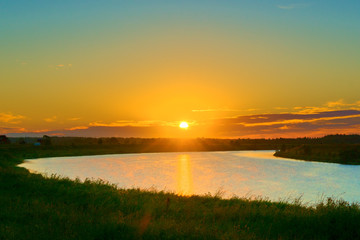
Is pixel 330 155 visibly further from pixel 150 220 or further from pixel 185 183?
pixel 150 220

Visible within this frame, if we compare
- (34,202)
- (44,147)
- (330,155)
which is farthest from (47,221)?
(44,147)

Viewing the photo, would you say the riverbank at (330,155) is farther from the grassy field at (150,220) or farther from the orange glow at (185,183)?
the grassy field at (150,220)

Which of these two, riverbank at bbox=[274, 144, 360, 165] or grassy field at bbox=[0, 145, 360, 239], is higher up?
grassy field at bbox=[0, 145, 360, 239]

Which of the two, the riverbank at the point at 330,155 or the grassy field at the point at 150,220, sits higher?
the grassy field at the point at 150,220

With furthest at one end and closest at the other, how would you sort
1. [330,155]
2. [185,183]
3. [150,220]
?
[330,155], [185,183], [150,220]

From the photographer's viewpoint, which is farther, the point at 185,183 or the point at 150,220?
the point at 185,183

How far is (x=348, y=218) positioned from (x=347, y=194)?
27181mm

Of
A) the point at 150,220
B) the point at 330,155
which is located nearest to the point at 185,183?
the point at 150,220

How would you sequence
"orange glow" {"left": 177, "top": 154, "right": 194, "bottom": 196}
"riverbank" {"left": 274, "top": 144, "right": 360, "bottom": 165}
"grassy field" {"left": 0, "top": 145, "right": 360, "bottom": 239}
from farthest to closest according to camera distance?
"riverbank" {"left": 274, "top": 144, "right": 360, "bottom": 165} → "orange glow" {"left": 177, "top": 154, "right": 194, "bottom": 196} → "grassy field" {"left": 0, "top": 145, "right": 360, "bottom": 239}

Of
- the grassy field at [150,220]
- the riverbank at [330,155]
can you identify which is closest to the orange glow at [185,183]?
the grassy field at [150,220]

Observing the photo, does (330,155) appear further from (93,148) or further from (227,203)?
(93,148)

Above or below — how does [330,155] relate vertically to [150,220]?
below

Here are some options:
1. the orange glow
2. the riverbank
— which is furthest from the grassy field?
the riverbank

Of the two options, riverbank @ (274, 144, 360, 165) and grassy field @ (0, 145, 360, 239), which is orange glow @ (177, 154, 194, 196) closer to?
grassy field @ (0, 145, 360, 239)
